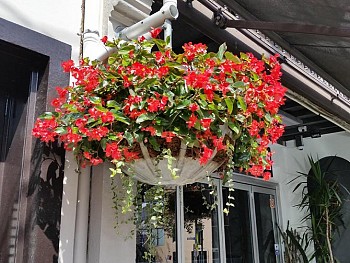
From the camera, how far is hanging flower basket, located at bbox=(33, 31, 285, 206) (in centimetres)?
109

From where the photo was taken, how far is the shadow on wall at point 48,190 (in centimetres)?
126

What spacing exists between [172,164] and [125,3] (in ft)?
2.54

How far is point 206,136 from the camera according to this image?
1.13 metres

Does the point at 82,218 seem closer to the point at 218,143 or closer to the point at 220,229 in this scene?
the point at 218,143

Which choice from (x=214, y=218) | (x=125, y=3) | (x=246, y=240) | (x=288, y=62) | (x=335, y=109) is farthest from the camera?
(x=246, y=240)

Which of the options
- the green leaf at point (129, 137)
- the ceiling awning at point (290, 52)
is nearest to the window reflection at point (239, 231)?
the ceiling awning at point (290, 52)

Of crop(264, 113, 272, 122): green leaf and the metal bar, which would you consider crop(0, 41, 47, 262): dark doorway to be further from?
the metal bar

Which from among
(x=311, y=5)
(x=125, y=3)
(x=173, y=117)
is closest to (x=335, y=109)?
(x=311, y=5)

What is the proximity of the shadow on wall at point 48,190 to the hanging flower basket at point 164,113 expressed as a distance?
0.38 ft

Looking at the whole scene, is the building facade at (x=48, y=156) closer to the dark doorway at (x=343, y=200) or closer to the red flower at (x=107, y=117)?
the red flower at (x=107, y=117)

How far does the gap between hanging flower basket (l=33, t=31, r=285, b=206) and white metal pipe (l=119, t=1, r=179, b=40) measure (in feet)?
0.84

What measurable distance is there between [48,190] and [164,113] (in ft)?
1.69

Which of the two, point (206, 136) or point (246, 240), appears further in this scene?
point (246, 240)

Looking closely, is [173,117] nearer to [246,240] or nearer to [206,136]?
[206,136]
